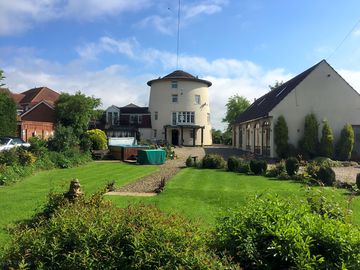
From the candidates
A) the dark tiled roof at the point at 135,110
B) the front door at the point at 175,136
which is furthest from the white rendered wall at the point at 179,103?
the dark tiled roof at the point at 135,110

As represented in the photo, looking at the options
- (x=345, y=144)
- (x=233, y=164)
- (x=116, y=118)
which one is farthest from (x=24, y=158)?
(x=116, y=118)

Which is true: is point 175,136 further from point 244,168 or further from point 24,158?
point 24,158

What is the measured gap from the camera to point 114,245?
164 inches

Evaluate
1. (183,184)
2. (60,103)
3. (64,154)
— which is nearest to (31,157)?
(64,154)

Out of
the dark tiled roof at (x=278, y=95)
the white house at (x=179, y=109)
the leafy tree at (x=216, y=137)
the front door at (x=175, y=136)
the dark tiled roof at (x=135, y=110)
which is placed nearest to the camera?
the dark tiled roof at (x=278, y=95)

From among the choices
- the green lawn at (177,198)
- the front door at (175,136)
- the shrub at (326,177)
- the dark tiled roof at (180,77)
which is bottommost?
the green lawn at (177,198)

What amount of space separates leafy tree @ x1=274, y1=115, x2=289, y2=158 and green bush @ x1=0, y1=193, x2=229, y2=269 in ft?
91.9

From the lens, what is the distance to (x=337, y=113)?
32875 millimetres

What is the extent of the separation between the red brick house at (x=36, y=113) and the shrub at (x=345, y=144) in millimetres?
27121

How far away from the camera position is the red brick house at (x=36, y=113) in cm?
4318

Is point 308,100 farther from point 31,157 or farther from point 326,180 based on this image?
point 31,157

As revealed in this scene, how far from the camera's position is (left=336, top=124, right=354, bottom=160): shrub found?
3134 cm

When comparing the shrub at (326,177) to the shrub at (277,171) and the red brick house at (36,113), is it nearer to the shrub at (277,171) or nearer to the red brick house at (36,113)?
the shrub at (277,171)

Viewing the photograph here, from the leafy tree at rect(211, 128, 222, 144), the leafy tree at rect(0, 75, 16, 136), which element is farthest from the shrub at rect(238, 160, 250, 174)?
the leafy tree at rect(211, 128, 222, 144)
